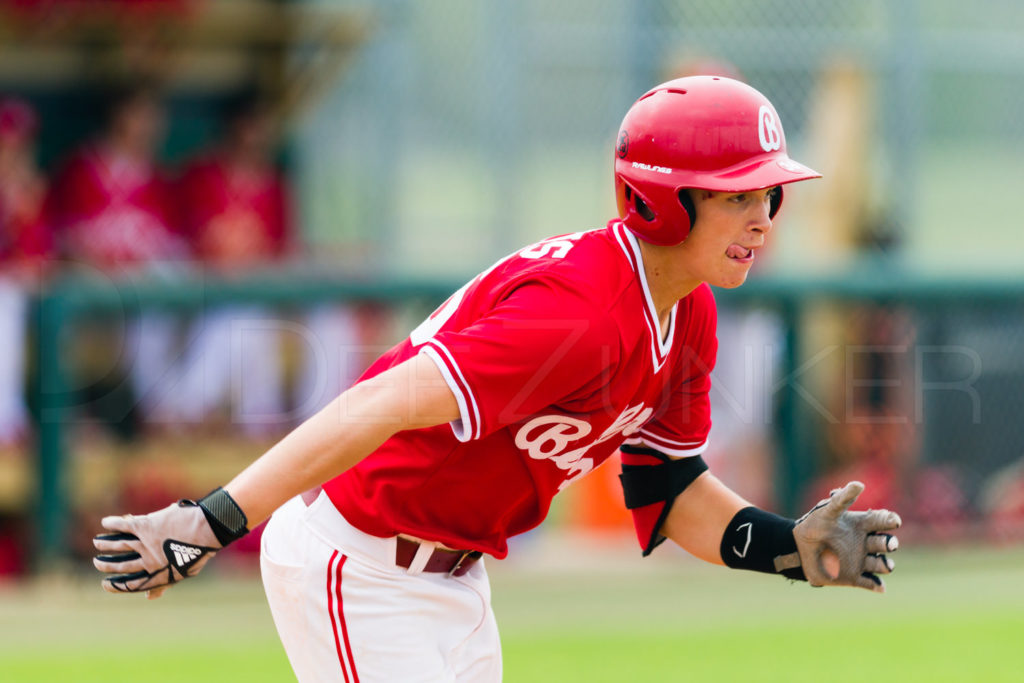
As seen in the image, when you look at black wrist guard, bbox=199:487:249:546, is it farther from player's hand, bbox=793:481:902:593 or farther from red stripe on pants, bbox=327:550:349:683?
player's hand, bbox=793:481:902:593

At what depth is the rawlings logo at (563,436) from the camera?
3145mm

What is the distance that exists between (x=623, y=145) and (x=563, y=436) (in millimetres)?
706

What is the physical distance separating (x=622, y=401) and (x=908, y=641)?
398cm

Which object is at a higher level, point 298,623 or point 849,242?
point 298,623

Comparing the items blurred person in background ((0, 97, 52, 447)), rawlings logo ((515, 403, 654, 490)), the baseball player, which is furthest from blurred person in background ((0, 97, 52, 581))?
rawlings logo ((515, 403, 654, 490))

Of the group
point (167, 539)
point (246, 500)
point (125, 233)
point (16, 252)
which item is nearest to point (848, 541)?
point (246, 500)

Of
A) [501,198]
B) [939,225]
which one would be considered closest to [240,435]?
[501,198]

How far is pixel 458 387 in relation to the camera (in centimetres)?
283

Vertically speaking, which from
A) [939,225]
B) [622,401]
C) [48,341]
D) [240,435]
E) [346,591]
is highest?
[622,401]

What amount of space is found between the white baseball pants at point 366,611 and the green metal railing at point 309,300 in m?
4.13

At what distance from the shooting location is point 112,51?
9.32 metres

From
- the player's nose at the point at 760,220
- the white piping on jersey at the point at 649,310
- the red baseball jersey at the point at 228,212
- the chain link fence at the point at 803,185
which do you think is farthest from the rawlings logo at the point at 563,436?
the red baseball jersey at the point at 228,212

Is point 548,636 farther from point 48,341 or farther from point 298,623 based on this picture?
point 298,623

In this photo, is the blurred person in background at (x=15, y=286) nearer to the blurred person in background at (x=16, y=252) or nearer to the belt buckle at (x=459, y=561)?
the blurred person in background at (x=16, y=252)
